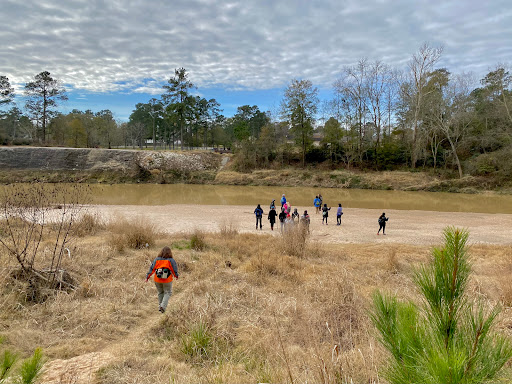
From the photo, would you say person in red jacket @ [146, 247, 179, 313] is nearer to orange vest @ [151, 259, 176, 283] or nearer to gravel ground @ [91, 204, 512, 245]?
orange vest @ [151, 259, 176, 283]

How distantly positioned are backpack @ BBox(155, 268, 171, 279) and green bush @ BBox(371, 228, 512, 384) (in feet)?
15.6

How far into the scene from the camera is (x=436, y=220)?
19.9 meters

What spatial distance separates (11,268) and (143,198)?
2451 cm

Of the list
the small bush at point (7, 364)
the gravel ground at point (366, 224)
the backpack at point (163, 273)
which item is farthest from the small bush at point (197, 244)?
the small bush at point (7, 364)

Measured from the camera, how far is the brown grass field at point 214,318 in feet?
10.8

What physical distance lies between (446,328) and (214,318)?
3.92m

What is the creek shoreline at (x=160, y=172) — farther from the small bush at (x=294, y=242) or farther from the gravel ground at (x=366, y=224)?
the small bush at (x=294, y=242)

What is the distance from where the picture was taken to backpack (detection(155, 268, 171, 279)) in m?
5.67

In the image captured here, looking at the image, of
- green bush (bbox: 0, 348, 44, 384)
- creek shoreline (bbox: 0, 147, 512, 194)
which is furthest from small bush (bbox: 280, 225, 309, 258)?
creek shoreline (bbox: 0, 147, 512, 194)

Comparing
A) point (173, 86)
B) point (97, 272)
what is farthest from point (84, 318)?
point (173, 86)

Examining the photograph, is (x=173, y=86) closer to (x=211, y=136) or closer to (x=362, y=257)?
(x=211, y=136)

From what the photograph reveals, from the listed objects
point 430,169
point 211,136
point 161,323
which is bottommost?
point 161,323

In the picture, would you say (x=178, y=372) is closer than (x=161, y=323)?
Yes

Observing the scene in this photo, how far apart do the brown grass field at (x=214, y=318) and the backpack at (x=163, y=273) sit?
1.89 ft
